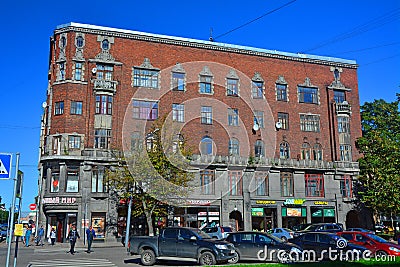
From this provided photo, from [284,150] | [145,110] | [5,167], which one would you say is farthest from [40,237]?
[284,150]

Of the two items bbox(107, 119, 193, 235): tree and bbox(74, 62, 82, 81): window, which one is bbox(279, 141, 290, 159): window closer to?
bbox(107, 119, 193, 235): tree

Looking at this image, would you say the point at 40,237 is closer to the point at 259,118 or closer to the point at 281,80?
the point at 259,118

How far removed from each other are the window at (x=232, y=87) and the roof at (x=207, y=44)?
3.52 metres

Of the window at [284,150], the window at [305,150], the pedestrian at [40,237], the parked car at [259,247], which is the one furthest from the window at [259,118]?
the parked car at [259,247]

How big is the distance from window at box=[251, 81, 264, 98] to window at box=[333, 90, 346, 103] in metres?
9.42

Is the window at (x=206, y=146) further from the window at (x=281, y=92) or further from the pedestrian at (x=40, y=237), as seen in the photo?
the pedestrian at (x=40, y=237)

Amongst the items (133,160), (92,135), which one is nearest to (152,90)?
(92,135)

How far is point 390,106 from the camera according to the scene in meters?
54.5

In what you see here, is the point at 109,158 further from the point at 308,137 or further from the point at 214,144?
the point at 308,137

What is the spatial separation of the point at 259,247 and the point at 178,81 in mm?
28720

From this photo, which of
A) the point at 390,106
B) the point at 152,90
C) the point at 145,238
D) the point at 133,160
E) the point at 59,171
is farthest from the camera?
the point at 390,106

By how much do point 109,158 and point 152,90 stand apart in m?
8.60

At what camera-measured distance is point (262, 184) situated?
46.8 m

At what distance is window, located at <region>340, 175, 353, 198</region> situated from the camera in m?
49.6
